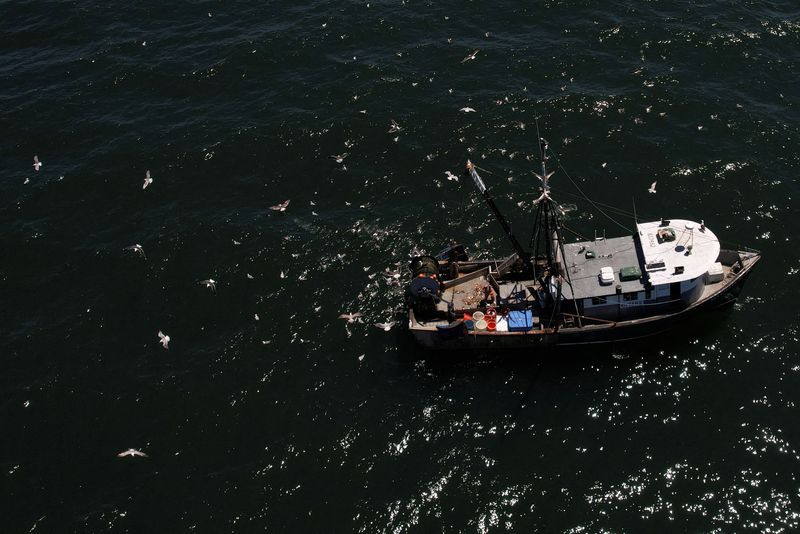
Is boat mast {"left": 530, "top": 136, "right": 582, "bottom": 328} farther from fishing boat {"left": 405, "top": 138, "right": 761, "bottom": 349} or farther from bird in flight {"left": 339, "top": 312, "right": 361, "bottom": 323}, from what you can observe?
bird in flight {"left": 339, "top": 312, "right": 361, "bottom": 323}

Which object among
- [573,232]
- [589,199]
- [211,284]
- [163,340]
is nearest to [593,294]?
[573,232]

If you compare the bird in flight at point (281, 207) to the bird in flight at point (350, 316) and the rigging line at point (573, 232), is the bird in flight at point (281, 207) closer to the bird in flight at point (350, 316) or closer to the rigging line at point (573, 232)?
the bird in flight at point (350, 316)

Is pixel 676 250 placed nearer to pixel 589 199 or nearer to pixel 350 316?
pixel 589 199

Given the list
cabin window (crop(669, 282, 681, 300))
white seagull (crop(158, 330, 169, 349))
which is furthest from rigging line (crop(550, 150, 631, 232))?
white seagull (crop(158, 330, 169, 349))

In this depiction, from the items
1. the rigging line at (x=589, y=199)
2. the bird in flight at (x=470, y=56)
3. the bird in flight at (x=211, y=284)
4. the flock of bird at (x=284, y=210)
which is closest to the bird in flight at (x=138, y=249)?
the flock of bird at (x=284, y=210)

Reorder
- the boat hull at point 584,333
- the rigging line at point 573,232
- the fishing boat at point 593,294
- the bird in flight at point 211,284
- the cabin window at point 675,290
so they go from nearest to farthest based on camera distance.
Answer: the cabin window at point 675,290 < the fishing boat at point 593,294 < the boat hull at point 584,333 < the rigging line at point 573,232 < the bird in flight at point 211,284

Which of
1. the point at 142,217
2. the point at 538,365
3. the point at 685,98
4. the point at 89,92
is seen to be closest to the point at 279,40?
the point at 89,92
